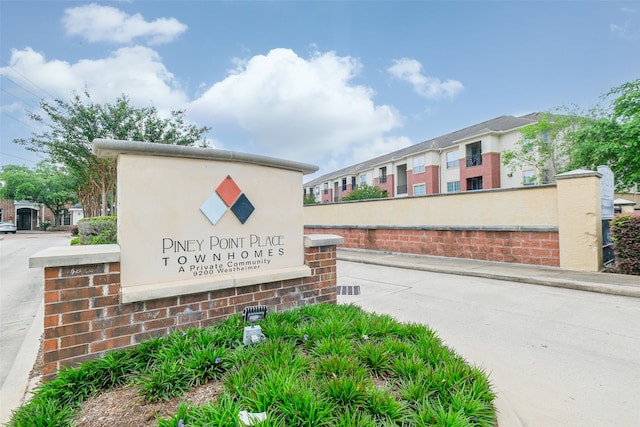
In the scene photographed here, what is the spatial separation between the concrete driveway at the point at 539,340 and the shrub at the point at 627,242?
2074 mm

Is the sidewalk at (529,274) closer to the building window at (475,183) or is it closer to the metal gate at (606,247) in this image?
the metal gate at (606,247)

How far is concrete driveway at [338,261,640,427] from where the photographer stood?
2.54 meters

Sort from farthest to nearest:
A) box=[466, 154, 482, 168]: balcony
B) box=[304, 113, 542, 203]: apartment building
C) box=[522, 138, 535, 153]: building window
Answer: box=[466, 154, 482, 168]: balcony, box=[304, 113, 542, 203]: apartment building, box=[522, 138, 535, 153]: building window

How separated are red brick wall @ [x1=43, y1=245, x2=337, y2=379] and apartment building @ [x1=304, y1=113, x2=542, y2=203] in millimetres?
28506

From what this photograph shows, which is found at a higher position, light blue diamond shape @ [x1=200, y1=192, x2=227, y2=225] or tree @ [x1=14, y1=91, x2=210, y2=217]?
tree @ [x1=14, y1=91, x2=210, y2=217]

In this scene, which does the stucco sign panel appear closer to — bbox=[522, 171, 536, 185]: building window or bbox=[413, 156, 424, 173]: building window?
bbox=[522, 171, 536, 185]: building window

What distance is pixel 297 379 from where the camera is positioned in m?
2.30

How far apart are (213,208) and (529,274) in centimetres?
752

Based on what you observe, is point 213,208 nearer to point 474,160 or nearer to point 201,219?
point 201,219

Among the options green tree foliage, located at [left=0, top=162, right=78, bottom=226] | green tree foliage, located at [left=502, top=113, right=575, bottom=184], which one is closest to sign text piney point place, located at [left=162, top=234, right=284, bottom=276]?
green tree foliage, located at [left=502, top=113, right=575, bottom=184]

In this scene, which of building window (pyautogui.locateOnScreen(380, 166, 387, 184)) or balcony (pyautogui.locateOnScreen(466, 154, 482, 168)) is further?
building window (pyautogui.locateOnScreen(380, 166, 387, 184))

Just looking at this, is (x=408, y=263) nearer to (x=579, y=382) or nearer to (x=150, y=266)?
(x=579, y=382)

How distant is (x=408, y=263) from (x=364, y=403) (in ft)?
26.5

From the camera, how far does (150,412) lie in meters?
2.12
